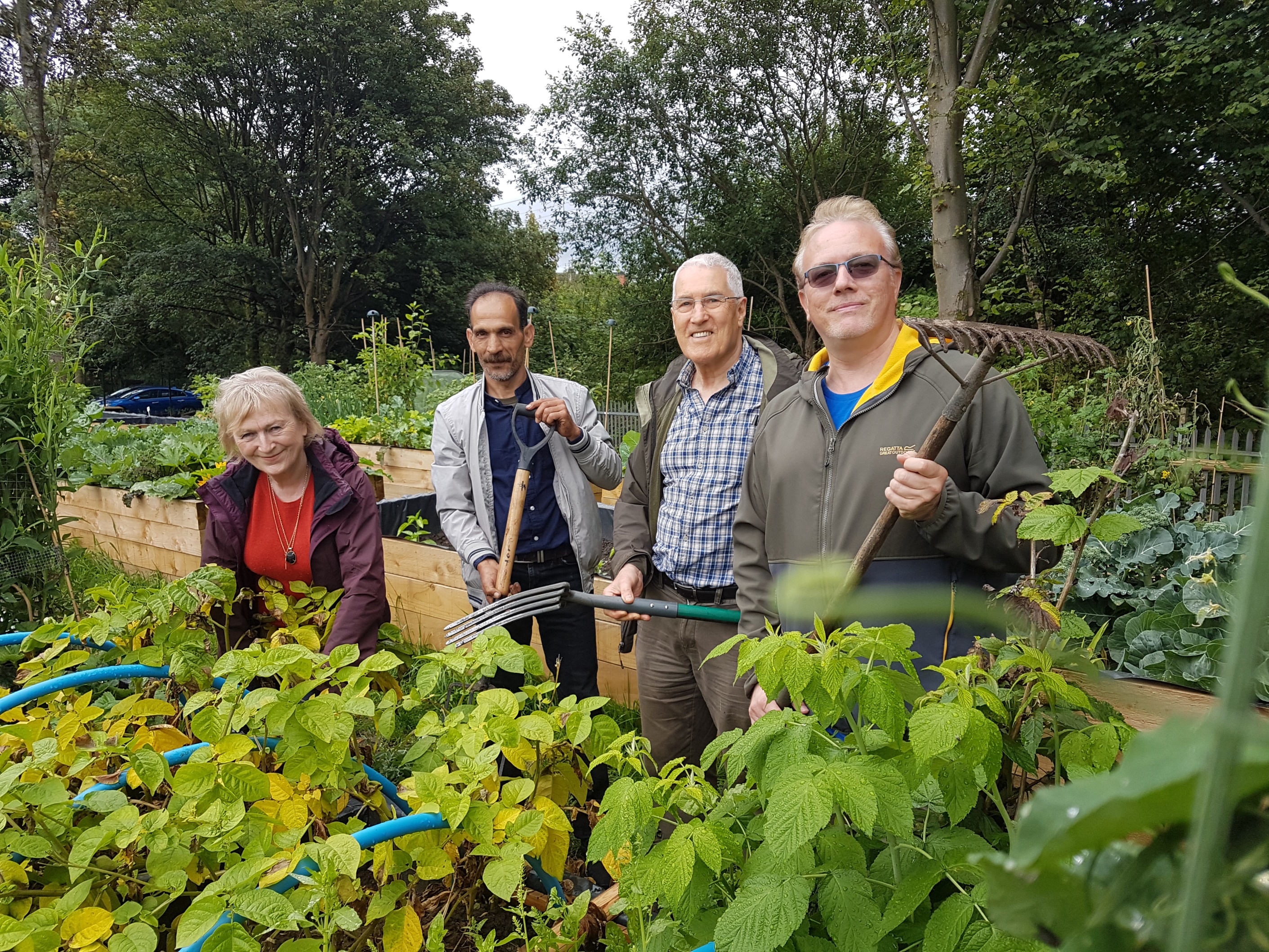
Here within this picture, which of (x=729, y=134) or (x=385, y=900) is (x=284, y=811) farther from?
(x=729, y=134)

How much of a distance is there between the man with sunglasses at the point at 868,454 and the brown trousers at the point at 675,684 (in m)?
0.58

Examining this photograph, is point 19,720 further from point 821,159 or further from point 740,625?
point 821,159

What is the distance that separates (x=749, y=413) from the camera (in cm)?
294

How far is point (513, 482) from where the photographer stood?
3.45 m

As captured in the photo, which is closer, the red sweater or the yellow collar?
the yellow collar

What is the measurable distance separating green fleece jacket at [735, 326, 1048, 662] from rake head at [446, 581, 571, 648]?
596 mm

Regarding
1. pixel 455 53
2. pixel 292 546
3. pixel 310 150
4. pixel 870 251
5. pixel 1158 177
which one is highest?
pixel 455 53

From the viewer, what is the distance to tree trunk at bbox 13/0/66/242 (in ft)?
59.2

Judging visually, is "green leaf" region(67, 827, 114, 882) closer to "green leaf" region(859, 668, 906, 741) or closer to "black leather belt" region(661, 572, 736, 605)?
"green leaf" region(859, 668, 906, 741)

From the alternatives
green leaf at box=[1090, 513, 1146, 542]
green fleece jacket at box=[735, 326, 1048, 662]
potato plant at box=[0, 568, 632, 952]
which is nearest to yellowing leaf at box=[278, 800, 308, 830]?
potato plant at box=[0, 568, 632, 952]

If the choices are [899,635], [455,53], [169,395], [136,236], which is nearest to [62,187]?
[136,236]

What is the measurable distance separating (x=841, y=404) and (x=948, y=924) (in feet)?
5.18

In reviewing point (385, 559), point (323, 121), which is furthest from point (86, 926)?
point (323, 121)

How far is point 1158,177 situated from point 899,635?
1652 centimetres
